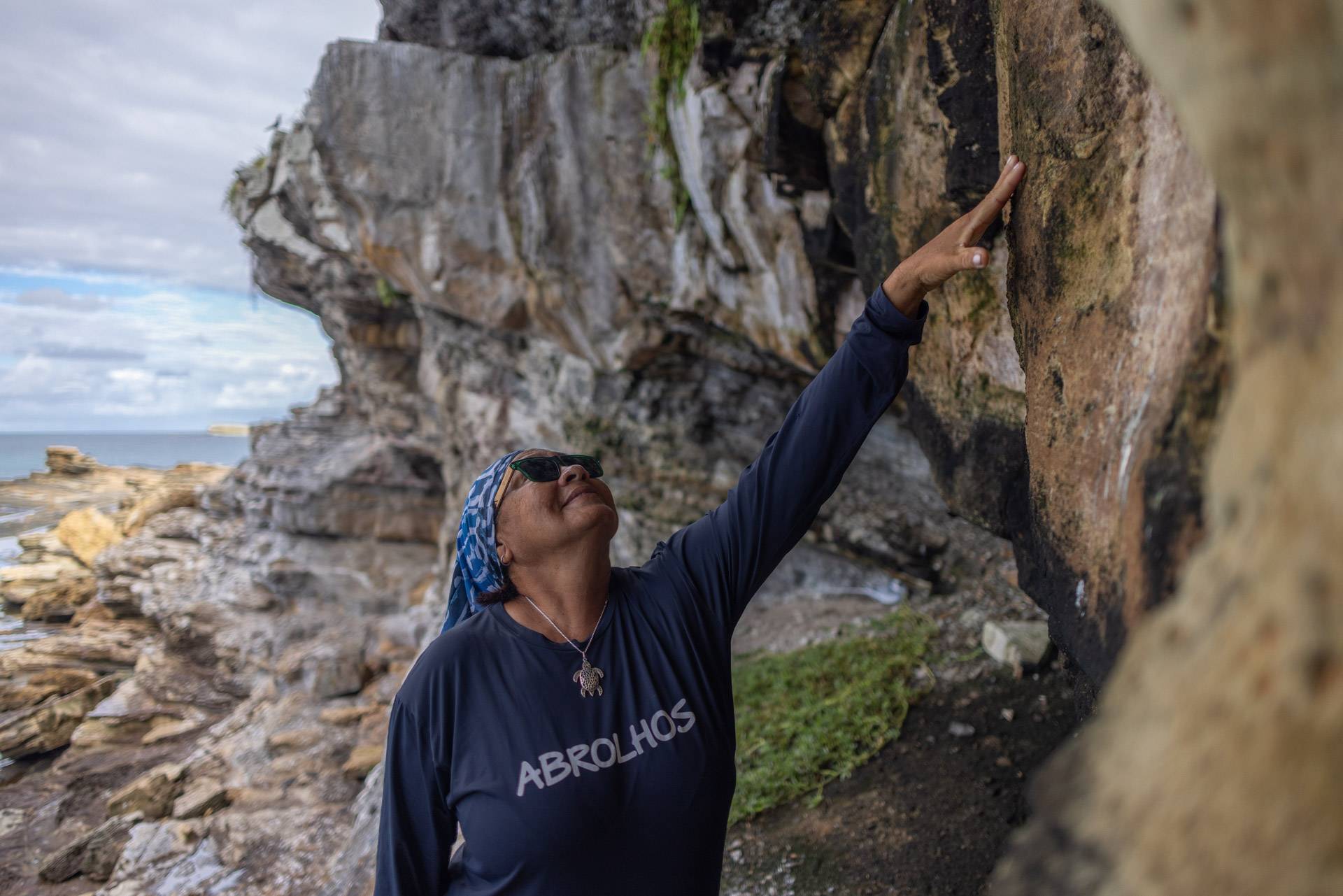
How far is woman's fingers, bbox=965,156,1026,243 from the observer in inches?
80.3

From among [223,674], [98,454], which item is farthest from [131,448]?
[223,674]

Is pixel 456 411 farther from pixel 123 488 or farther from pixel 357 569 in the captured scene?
pixel 123 488

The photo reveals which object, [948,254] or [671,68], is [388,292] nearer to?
[671,68]

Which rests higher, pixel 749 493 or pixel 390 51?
pixel 390 51

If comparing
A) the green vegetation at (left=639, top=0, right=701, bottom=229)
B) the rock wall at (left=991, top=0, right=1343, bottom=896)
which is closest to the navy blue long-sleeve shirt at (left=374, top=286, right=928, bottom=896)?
the rock wall at (left=991, top=0, right=1343, bottom=896)

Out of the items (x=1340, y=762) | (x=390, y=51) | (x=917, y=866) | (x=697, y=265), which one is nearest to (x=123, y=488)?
(x=390, y=51)

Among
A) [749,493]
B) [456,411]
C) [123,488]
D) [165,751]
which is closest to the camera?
[749,493]

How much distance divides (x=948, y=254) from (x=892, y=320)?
211 mm

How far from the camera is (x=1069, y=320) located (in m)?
1.96

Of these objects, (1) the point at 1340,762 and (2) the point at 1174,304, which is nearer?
(1) the point at 1340,762

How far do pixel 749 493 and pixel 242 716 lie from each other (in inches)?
422

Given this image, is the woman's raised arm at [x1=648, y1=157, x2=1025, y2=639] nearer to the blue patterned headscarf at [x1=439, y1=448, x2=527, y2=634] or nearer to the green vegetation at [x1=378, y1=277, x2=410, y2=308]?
the blue patterned headscarf at [x1=439, y1=448, x2=527, y2=634]

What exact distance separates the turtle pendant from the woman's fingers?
1.44 meters

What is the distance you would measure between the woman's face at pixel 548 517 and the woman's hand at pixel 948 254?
0.95m
